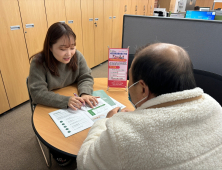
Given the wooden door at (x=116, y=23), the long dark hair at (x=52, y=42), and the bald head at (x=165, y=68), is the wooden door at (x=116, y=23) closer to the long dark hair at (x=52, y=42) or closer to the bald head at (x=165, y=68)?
the long dark hair at (x=52, y=42)

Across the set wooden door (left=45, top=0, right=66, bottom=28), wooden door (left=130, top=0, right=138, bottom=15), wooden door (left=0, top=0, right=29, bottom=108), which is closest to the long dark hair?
wooden door (left=0, top=0, right=29, bottom=108)

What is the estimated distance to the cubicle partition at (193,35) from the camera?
149 cm

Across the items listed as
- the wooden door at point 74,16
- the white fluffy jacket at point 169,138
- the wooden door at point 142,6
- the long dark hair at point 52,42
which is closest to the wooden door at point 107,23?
the wooden door at point 74,16

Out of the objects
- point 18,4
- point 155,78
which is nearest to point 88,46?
point 18,4

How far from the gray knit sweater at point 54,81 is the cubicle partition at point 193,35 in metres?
0.62

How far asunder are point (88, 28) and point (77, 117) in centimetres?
289

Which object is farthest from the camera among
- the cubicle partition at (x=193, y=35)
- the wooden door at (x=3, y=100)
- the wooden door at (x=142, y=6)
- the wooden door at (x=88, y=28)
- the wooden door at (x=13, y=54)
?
the wooden door at (x=142, y=6)

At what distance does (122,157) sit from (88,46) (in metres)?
3.37

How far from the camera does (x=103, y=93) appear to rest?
134cm

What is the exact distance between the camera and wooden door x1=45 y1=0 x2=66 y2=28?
8.30 feet

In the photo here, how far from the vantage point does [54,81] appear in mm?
1342

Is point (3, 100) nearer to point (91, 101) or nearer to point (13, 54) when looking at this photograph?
point (13, 54)

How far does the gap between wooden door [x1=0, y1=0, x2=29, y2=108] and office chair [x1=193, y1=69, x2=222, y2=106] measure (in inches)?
87.1

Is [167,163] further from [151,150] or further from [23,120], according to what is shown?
[23,120]
